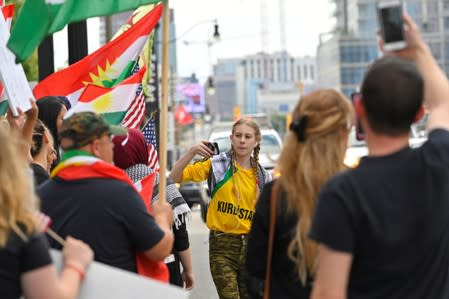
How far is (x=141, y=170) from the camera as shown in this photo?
7250 mm

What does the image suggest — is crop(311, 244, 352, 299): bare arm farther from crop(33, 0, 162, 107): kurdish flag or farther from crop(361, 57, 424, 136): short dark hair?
crop(33, 0, 162, 107): kurdish flag

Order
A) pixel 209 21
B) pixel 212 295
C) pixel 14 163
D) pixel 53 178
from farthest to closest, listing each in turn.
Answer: pixel 209 21
pixel 212 295
pixel 53 178
pixel 14 163

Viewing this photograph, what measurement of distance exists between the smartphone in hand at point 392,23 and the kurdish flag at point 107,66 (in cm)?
304

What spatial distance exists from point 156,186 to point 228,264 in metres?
1.46

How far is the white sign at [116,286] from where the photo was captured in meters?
4.39

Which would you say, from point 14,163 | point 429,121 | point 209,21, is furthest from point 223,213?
point 209,21

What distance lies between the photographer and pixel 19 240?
13.0ft

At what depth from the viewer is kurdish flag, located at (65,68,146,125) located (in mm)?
7449

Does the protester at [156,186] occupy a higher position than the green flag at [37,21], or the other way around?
the green flag at [37,21]

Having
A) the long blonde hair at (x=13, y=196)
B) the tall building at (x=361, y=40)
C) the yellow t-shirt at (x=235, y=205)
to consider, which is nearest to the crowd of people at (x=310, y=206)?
the long blonde hair at (x=13, y=196)

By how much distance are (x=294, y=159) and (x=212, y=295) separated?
360 inches

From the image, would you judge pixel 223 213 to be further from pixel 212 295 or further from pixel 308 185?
pixel 212 295

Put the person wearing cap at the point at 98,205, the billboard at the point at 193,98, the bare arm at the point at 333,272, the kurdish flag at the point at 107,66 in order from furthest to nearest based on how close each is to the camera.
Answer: the billboard at the point at 193,98, the kurdish flag at the point at 107,66, the person wearing cap at the point at 98,205, the bare arm at the point at 333,272

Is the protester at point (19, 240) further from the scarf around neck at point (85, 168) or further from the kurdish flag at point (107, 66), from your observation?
the kurdish flag at point (107, 66)
